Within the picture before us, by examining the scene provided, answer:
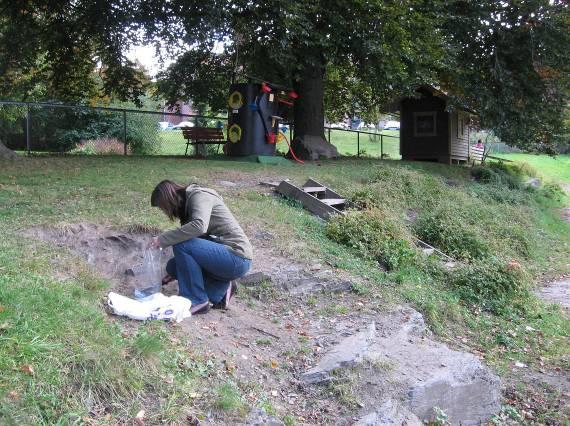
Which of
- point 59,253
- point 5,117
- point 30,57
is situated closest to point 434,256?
point 59,253

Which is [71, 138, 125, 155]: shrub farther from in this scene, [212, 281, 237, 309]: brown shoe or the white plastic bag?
the white plastic bag

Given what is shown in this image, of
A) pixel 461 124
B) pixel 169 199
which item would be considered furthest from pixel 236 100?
pixel 461 124

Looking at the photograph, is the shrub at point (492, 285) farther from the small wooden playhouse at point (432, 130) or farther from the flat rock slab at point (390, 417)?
the small wooden playhouse at point (432, 130)

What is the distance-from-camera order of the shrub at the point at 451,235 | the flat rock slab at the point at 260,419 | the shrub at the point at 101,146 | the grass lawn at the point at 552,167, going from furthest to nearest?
the grass lawn at the point at 552,167 → the shrub at the point at 101,146 → the shrub at the point at 451,235 → the flat rock slab at the point at 260,419

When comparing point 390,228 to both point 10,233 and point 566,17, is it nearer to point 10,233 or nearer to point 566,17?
point 10,233

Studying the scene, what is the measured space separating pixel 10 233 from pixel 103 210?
150 centimetres

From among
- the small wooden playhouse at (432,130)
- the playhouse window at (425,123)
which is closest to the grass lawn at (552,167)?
the small wooden playhouse at (432,130)

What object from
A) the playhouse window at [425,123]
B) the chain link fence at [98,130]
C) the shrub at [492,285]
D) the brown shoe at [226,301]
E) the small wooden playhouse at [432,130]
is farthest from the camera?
the playhouse window at [425,123]

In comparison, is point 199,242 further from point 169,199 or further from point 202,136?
point 202,136

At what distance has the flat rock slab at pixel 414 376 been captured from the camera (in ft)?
15.2

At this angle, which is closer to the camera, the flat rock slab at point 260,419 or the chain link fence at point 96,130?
the flat rock slab at point 260,419

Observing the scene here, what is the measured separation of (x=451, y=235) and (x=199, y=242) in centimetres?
597

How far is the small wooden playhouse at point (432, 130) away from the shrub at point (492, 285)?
1698cm


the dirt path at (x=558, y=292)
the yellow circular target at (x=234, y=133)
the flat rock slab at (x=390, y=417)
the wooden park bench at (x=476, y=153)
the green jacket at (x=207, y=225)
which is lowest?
the dirt path at (x=558, y=292)
